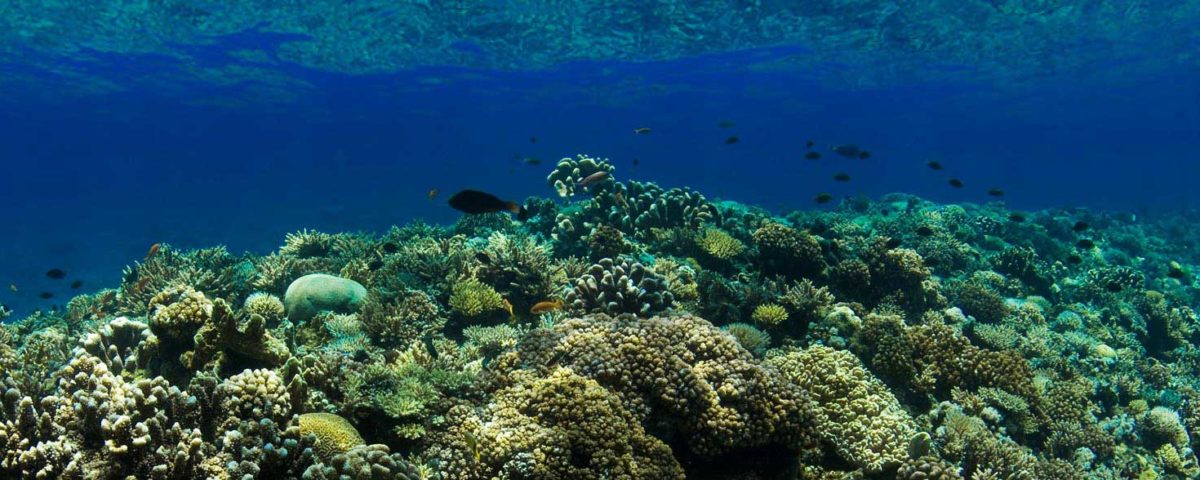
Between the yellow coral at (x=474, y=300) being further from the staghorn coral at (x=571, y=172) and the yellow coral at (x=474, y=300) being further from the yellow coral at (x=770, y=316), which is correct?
the staghorn coral at (x=571, y=172)

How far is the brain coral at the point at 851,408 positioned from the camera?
557 cm

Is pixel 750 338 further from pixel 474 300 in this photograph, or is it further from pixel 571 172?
pixel 571 172

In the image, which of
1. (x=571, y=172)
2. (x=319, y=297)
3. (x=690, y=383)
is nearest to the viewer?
(x=690, y=383)

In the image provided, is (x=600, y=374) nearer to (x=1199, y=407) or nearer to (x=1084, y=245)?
(x=1199, y=407)

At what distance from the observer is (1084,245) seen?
1238cm

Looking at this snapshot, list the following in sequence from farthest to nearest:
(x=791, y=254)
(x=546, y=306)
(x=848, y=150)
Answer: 1. (x=848, y=150)
2. (x=791, y=254)
3. (x=546, y=306)

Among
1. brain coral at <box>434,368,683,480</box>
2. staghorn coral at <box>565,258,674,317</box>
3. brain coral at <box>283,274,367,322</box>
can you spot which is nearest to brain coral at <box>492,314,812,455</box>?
brain coral at <box>434,368,683,480</box>

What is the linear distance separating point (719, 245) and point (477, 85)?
4406 cm

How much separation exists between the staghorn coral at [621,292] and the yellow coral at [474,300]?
3.51 feet

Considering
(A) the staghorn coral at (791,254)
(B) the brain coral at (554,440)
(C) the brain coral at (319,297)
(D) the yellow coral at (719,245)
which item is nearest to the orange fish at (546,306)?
(B) the brain coral at (554,440)

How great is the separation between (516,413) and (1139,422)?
31.9 feet

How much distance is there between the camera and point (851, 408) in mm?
5875

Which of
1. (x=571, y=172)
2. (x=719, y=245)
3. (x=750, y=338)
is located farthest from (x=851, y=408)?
(x=571, y=172)

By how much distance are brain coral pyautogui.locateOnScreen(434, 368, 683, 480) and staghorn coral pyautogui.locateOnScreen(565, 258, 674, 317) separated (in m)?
2.08
